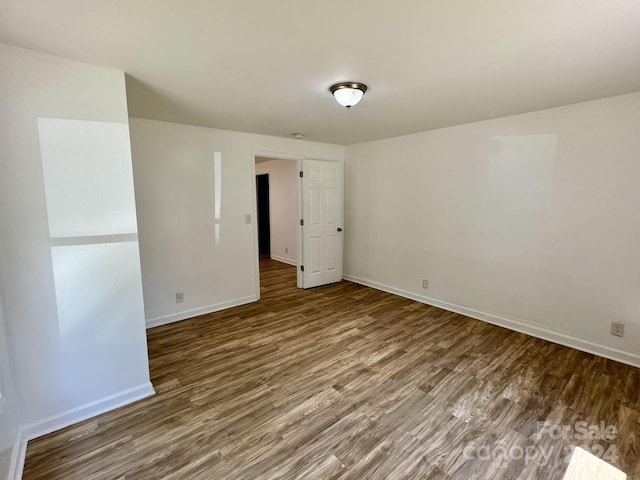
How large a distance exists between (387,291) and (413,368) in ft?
6.85

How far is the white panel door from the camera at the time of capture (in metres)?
4.64

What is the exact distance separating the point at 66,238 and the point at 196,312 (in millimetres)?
2081

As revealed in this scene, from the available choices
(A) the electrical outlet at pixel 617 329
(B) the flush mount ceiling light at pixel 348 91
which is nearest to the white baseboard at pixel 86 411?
(B) the flush mount ceiling light at pixel 348 91

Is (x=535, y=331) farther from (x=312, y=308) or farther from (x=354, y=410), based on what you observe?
(x=312, y=308)

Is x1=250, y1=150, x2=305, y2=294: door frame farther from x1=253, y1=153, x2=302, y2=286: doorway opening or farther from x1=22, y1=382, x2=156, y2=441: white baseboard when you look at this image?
x1=22, y1=382, x2=156, y2=441: white baseboard

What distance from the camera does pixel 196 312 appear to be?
3742 mm

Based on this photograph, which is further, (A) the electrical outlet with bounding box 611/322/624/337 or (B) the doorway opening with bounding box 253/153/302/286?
(B) the doorway opening with bounding box 253/153/302/286

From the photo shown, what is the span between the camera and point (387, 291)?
4621 mm

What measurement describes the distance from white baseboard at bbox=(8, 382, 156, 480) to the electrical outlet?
400cm

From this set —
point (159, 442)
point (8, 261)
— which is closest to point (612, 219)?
point (159, 442)

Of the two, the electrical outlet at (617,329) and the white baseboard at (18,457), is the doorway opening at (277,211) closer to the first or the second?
the white baseboard at (18,457)

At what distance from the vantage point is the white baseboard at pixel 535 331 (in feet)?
8.74

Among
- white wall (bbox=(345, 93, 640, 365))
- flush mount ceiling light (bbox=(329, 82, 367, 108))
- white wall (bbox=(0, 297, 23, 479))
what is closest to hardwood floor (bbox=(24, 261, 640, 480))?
white wall (bbox=(0, 297, 23, 479))

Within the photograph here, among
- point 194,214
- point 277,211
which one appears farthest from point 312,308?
point 277,211
